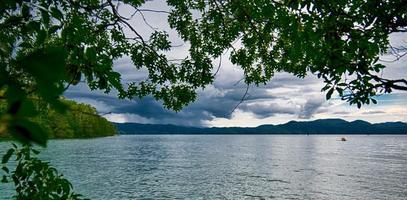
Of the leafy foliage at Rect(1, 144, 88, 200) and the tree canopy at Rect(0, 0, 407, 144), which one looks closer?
the tree canopy at Rect(0, 0, 407, 144)

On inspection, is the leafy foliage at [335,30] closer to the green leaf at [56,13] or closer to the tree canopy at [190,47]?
the tree canopy at [190,47]

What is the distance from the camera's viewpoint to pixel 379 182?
212ft

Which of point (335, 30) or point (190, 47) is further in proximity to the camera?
point (190, 47)

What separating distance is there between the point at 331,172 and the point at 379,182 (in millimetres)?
15921

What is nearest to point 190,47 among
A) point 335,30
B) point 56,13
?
point 335,30

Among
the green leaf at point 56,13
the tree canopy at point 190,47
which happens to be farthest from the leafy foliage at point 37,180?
the green leaf at point 56,13

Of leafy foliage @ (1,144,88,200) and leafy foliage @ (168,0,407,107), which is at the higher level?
leafy foliage @ (168,0,407,107)

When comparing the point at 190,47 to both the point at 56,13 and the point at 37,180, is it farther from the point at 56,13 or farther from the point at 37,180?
the point at 56,13

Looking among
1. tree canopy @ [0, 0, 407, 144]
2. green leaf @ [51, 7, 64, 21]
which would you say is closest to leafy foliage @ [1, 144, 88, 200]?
tree canopy @ [0, 0, 407, 144]

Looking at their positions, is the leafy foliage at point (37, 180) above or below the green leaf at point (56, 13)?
below

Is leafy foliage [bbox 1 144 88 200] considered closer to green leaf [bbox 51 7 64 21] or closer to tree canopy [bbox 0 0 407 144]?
tree canopy [bbox 0 0 407 144]

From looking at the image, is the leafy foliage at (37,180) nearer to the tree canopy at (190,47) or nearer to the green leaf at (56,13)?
the tree canopy at (190,47)

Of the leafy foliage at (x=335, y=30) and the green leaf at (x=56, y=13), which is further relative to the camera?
the leafy foliage at (x=335, y=30)

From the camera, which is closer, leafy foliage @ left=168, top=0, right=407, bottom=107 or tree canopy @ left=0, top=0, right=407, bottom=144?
tree canopy @ left=0, top=0, right=407, bottom=144
